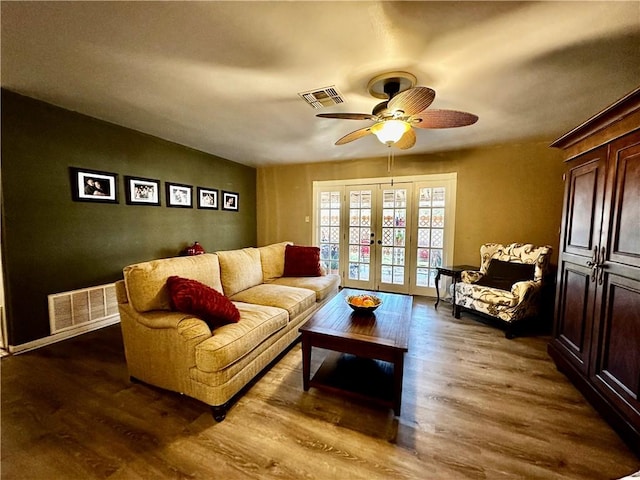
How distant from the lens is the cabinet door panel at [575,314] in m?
1.86

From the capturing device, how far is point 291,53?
1688mm

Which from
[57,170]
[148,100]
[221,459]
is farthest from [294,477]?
[57,170]

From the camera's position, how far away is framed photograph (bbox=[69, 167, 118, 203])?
2689mm

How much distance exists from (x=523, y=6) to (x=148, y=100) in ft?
9.08

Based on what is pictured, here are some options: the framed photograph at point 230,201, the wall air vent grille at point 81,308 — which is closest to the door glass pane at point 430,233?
the framed photograph at point 230,201

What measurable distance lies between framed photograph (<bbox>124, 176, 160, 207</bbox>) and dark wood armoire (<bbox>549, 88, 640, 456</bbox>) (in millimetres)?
4273

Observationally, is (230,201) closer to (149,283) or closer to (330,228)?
(330,228)

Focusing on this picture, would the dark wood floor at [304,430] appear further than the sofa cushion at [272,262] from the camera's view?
No

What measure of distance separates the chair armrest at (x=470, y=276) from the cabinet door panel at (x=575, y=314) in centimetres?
109

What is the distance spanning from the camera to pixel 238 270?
109 inches

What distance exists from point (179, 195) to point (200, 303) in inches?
101

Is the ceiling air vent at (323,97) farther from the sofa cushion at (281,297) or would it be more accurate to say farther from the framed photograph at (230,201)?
the framed photograph at (230,201)

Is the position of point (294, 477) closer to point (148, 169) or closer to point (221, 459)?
point (221, 459)

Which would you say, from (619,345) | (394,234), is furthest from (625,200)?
(394,234)
